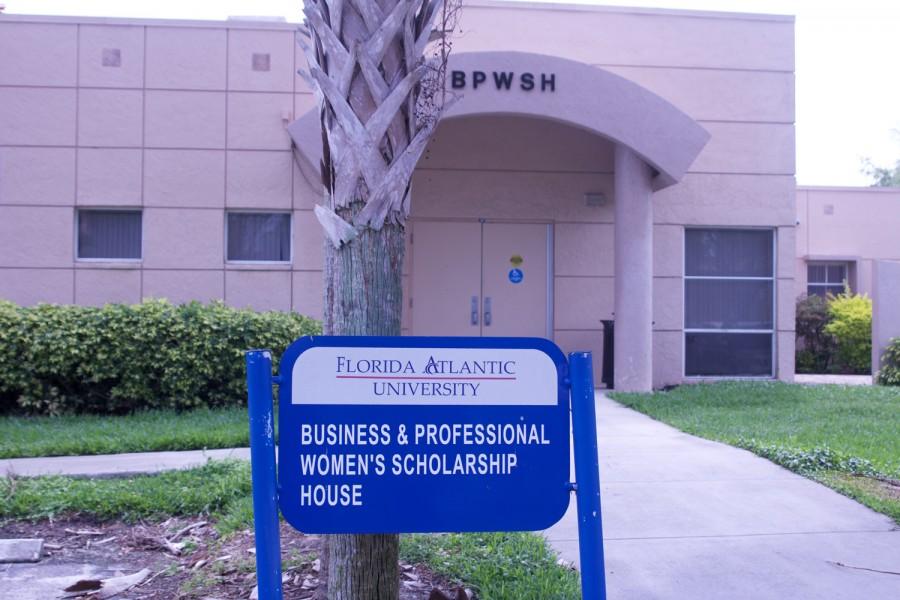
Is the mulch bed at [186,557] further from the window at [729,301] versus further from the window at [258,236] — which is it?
the window at [729,301]

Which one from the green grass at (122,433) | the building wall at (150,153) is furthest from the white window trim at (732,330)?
the green grass at (122,433)

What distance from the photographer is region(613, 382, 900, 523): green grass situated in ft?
26.4

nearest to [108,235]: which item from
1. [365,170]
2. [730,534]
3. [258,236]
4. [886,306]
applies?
[258,236]

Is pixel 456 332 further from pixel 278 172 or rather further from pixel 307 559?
pixel 307 559

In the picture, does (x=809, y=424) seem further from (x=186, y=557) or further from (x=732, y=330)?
(x=186, y=557)

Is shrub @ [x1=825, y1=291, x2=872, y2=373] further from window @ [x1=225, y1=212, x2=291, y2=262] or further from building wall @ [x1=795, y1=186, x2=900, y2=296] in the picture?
window @ [x1=225, y1=212, x2=291, y2=262]

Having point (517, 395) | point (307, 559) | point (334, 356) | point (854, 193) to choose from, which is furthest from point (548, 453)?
point (854, 193)

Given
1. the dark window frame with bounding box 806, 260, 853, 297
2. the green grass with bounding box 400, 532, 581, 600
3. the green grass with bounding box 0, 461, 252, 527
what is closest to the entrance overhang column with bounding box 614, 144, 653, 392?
the green grass with bounding box 0, 461, 252, 527

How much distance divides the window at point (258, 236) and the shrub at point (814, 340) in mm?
13028

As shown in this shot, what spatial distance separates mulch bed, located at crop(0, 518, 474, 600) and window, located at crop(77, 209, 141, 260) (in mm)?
8412

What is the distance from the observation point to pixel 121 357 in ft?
37.5

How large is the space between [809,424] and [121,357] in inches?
326

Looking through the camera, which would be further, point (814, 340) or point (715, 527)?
point (814, 340)

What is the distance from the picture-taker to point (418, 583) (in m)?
5.22
